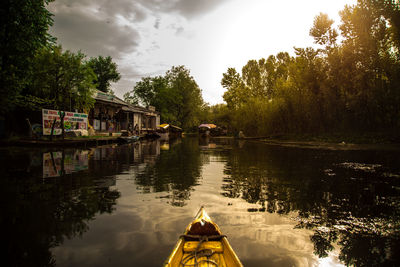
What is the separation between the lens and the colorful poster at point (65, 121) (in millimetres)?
21828

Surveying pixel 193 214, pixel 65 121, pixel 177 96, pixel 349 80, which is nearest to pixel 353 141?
pixel 349 80

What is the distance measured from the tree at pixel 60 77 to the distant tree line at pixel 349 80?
2303 cm

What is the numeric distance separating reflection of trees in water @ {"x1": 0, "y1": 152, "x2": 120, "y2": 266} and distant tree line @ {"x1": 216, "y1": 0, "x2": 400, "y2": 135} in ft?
77.3

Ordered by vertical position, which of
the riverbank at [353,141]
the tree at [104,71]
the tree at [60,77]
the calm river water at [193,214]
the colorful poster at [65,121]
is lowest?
the calm river water at [193,214]

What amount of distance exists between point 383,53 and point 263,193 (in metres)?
23.8

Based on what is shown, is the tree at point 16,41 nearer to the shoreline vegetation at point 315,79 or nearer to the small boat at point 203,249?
the shoreline vegetation at point 315,79

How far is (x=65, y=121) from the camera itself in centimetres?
2367

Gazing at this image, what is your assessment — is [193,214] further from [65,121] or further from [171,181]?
[65,121]

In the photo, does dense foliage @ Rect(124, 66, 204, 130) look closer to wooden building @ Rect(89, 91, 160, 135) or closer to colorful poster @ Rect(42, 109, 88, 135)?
wooden building @ Rect(89, 91, 160, 135)

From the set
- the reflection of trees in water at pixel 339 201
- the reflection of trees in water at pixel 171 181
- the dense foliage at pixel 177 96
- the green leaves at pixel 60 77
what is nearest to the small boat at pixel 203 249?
the reflection of trees in water at pixel 339 201

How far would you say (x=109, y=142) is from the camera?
1114 inches

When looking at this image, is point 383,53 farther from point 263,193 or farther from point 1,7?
point 1,7

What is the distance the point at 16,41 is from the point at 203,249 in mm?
18413

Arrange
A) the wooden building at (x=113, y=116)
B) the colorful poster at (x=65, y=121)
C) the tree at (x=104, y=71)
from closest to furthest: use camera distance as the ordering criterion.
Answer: the colorful poster at (x=65, y=121) < the wooden building at (x=113, y=116) < the tree at (x=104, y=71)
